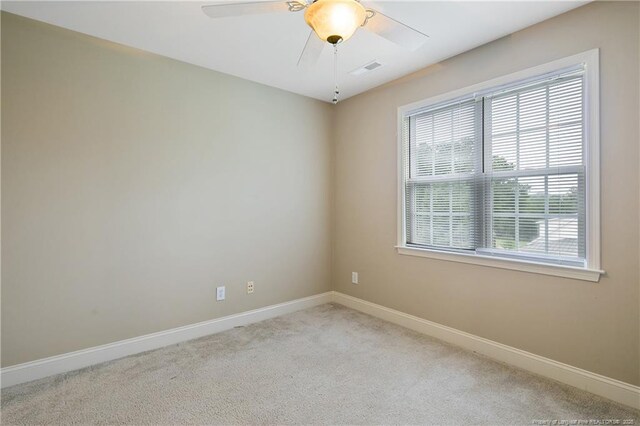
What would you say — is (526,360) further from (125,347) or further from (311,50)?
(125,347)

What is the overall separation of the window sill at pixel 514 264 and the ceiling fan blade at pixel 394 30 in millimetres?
1720

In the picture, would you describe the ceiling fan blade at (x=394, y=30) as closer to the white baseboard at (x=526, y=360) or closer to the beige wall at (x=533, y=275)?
the beige wall at (x=533, y=275)

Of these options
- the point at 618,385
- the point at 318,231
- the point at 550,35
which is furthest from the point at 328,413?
the point at 550,35

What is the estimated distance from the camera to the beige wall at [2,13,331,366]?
7.33 feet

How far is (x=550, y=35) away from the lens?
7.39 feet

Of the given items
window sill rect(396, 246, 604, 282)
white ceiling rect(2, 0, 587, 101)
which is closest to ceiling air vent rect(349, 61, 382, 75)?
white ceiling rect(2, 0, 587, 101)

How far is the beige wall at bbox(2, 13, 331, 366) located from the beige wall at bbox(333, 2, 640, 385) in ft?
3.09

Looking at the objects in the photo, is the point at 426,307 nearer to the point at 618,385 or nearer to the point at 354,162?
the point at 618,385

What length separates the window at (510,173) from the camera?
214cm

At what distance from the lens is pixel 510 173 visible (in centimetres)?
248

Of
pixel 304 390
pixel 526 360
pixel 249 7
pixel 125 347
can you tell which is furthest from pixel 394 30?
pixel 125 347

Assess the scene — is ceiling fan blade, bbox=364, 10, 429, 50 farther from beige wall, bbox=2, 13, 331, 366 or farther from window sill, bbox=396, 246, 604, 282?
beige wall, bbox=2, 13, 331, 366

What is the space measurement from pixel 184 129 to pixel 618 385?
3.65 metres

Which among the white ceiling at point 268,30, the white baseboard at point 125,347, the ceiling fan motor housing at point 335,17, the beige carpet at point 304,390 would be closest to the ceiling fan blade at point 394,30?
the ceiling fan motor housing at point 335,17
